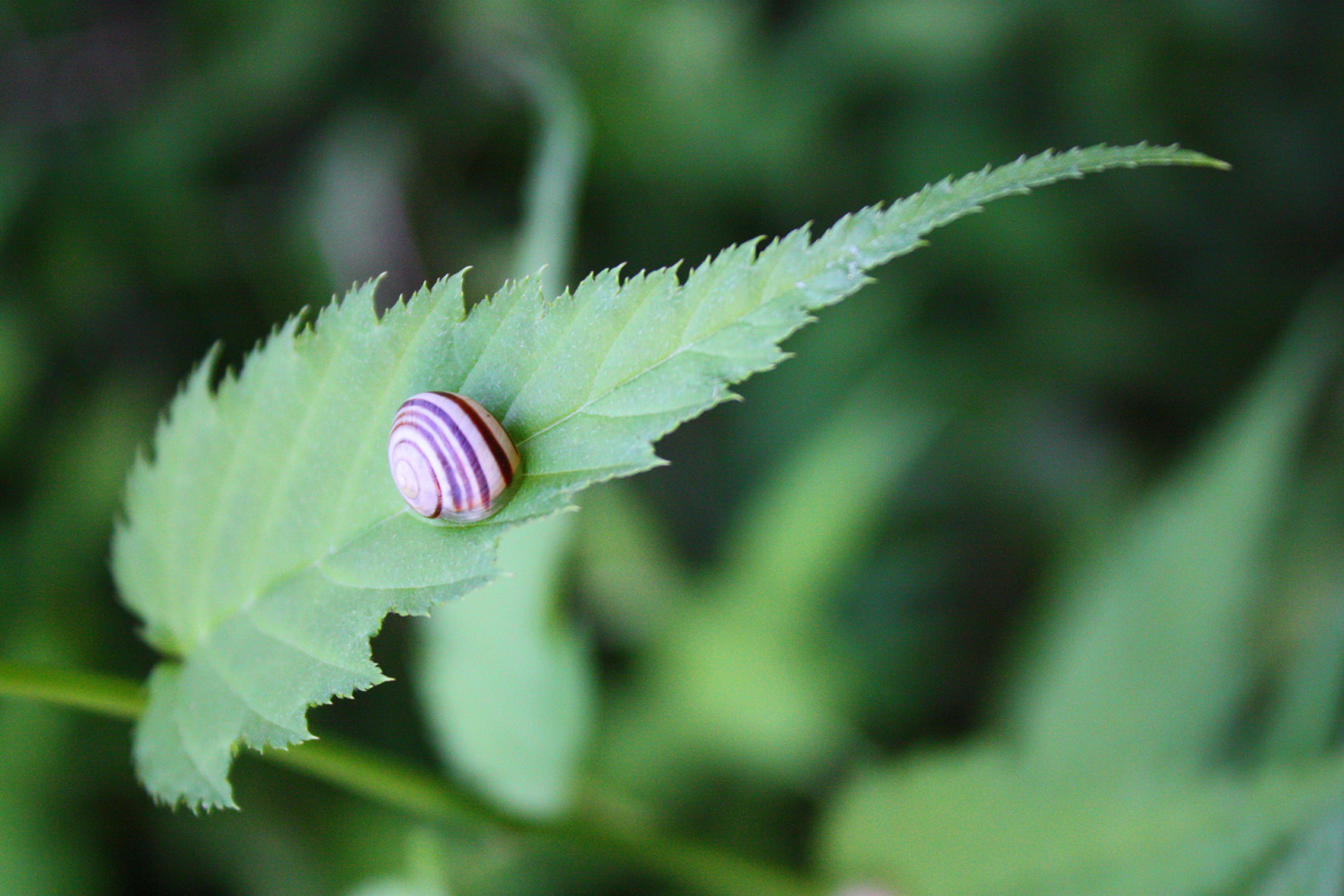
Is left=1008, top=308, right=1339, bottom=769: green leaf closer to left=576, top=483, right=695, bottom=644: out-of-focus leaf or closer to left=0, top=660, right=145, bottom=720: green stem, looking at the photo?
left=576, top=483, right=695, bottom=644: out-of-focus leaf

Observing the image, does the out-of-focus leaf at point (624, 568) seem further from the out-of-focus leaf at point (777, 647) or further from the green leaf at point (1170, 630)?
the green leaf at point (1170, 630)

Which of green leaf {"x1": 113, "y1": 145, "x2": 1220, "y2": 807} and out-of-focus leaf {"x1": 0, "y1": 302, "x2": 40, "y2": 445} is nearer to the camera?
green leaf {"x1": 113, "y1": 145, "x2": 1220, "y2": 807}

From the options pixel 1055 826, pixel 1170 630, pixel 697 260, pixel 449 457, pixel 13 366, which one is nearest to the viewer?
pixel 449 457

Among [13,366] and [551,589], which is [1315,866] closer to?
[551,589]

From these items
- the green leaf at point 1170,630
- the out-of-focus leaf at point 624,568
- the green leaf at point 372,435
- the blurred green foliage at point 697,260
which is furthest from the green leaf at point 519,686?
the out-of-focus leaf at point 624,568

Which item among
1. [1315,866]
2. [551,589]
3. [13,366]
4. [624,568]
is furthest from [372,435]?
[13,366]

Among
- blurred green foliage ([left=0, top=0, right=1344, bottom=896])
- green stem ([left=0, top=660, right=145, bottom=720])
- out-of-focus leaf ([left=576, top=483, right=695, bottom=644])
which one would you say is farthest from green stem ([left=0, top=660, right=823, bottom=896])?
out-of-focus leaf ([left=576, top=483, right=695, bottom=644])
